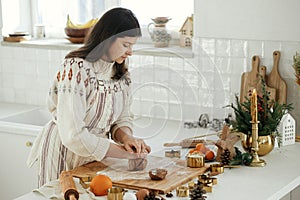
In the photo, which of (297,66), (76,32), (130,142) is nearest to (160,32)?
(76,32)

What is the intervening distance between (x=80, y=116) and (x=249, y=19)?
4.16ft

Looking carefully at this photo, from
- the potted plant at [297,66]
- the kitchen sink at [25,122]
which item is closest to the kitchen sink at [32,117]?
the kitchen sink at [25,122]

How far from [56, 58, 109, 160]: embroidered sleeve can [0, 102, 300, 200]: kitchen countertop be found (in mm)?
275

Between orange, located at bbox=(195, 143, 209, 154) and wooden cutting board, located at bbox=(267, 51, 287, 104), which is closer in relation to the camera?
orange, located at bbox=(195, 143, 209, 154)

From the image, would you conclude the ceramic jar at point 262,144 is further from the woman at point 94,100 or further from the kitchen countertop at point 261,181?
the woman at point 94,100

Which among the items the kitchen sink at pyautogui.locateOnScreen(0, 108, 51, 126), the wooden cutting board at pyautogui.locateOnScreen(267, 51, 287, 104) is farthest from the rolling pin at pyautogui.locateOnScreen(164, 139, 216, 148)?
the kitchen sink at pyautogui.locateOnScreen(0, 108, 51, 126)

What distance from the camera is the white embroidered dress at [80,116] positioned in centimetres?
250

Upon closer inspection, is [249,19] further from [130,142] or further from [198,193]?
[198,193]

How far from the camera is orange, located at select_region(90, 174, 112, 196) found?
2303 millimetres

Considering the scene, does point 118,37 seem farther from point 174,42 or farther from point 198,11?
point 174,42

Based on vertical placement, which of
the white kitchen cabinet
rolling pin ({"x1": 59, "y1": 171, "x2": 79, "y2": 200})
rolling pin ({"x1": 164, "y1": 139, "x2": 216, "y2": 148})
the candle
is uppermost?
the candle

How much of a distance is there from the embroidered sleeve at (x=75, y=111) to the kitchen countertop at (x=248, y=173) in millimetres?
275

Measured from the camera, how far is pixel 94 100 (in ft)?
8.52

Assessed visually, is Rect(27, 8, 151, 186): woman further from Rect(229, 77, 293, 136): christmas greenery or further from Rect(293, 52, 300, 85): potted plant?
Rect(293, 52, 300, 85): potted plant
